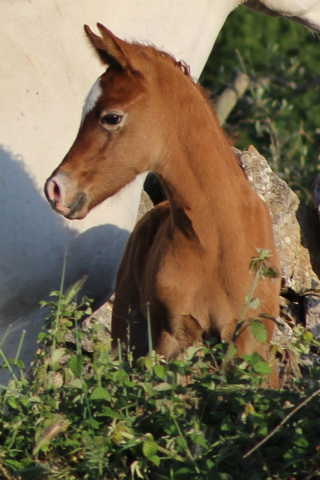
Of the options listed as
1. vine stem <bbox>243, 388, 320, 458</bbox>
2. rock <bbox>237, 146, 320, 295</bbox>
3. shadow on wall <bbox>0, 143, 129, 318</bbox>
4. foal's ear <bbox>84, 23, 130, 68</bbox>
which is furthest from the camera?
rock <bbox>237, 146, 320, 295</bbox>

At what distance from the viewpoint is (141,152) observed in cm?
330

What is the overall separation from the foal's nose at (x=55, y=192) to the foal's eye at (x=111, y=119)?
0.25m

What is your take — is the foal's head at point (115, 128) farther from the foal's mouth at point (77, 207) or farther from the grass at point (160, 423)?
the grass at point (160, 423)

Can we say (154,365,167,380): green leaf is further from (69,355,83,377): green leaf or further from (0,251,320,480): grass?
(69,355,83,377): green leaf

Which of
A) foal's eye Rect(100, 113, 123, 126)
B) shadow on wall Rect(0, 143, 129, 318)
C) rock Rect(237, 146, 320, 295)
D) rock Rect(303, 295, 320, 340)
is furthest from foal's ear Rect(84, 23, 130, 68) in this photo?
rock Rect(303, 295, 320, 340)

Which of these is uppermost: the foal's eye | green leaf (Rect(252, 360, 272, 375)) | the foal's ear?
the foal's ear

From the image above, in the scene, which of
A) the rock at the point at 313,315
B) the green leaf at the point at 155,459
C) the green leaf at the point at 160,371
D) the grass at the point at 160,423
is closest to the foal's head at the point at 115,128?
the grass at the point at 160,423

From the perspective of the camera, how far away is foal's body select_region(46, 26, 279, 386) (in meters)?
3.23

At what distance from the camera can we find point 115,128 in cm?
324

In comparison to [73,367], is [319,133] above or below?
below

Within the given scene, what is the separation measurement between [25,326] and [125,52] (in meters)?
1.33

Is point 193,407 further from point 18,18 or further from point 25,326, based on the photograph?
point 18,18

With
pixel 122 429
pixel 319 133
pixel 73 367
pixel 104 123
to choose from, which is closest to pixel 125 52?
pixel 104 123

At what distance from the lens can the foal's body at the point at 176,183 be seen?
3.23 meters
